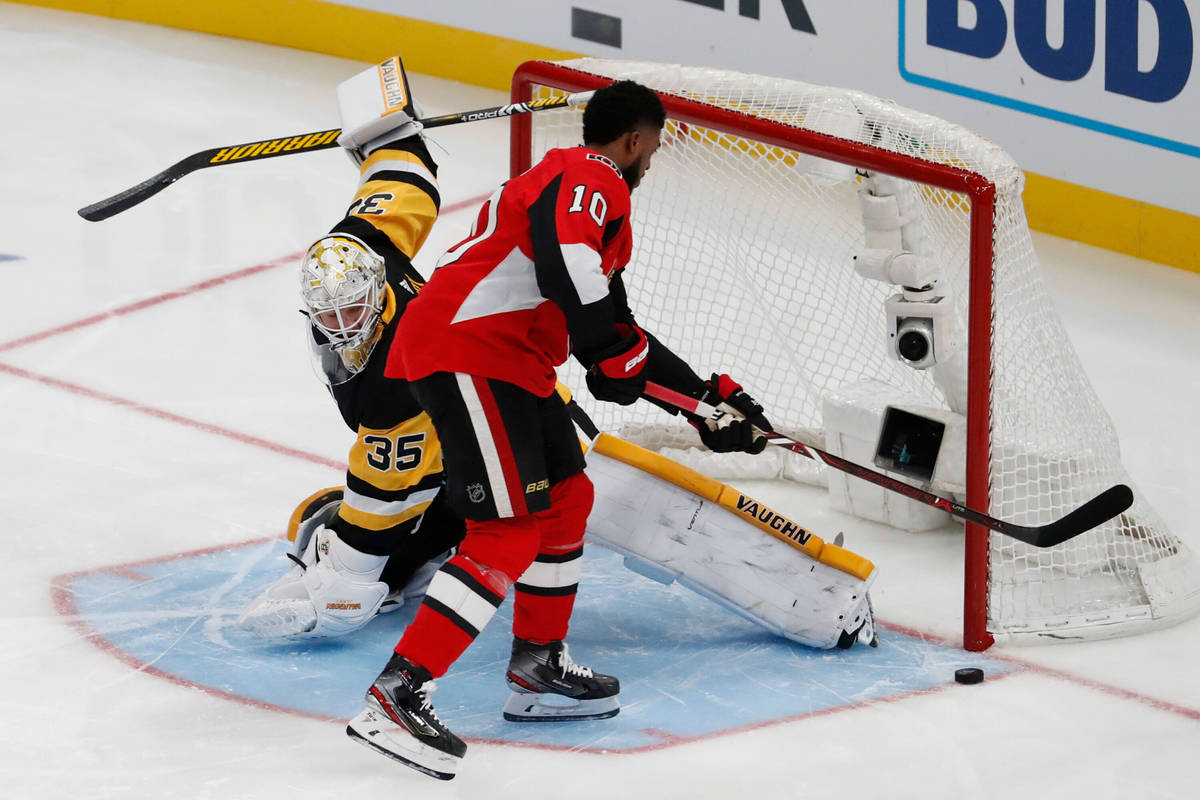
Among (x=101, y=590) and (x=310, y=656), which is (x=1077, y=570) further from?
(x=101, y=590)

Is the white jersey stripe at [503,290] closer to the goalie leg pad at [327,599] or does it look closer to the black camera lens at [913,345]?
the goalie leg pad at [327,599]

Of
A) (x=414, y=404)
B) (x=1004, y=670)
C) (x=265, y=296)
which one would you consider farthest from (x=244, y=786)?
(x=265, y=296)

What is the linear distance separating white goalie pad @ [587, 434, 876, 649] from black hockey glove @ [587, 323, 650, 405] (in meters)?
0.48

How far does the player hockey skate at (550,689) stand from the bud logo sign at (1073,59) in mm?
2929

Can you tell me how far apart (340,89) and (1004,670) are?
177 centimetres

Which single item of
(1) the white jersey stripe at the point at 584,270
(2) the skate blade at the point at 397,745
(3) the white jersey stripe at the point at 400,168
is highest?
(3) the white jersey stripe at the point at 400,168

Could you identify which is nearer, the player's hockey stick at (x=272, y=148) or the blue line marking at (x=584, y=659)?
the blue line marking at (x=584, y=659)

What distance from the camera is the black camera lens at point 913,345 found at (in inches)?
130

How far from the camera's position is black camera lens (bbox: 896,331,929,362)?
3293mm

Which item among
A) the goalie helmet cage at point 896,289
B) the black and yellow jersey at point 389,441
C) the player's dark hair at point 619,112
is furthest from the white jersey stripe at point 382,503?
the goalie helmet cage at point 896,289

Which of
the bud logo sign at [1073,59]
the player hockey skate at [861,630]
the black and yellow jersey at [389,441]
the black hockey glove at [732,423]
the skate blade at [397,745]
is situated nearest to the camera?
the skate blade at [397,745]

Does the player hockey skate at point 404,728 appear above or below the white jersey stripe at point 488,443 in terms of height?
below

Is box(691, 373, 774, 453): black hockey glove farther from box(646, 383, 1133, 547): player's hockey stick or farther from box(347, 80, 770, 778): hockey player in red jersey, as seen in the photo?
box(347, 80, 770, 778): hockey player in red jersey

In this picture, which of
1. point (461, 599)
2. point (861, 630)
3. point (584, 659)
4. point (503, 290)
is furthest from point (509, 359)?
point (861, 630)
